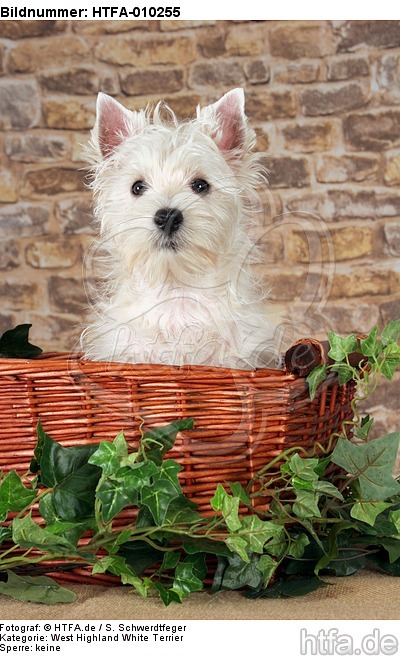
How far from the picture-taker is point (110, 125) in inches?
68.7

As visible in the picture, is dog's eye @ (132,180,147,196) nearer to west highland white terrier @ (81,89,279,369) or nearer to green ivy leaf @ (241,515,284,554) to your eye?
west highland white terrier @ (81,89,279,369)

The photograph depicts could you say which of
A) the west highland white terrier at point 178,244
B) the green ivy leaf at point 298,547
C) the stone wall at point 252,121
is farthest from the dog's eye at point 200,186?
the stone wall at point 252,121

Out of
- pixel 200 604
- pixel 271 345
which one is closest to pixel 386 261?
pixel 271 345

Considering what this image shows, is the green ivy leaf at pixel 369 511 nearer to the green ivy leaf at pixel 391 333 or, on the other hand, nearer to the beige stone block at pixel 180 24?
the green ivy leaf at pixel 391 333

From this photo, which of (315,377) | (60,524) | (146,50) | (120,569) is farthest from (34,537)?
(146,50)

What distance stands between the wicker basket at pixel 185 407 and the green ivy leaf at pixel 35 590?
15cm

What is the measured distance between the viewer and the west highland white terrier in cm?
156

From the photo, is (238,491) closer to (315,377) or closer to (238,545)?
(238,545)

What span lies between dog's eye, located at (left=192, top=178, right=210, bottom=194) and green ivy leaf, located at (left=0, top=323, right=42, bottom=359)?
1.67ft

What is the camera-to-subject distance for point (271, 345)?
5.28ft

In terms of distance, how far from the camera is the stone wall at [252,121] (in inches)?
146

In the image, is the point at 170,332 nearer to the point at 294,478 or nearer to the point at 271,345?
the point at 271,345

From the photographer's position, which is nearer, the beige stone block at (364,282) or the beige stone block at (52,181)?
the beige stone block at (364,282)

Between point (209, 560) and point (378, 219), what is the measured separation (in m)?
2.70
